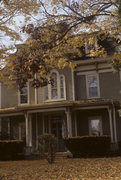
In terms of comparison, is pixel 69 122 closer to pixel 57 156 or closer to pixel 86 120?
pixel 86 120

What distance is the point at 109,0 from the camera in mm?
11453

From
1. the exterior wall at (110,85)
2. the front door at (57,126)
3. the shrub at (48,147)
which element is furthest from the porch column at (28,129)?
the exterior wall at (110,85)

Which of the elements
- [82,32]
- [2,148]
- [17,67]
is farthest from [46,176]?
[2,148]

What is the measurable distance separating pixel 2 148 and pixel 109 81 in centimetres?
961

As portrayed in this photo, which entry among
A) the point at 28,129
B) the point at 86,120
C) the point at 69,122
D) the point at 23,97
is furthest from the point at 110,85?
the point at 23,97

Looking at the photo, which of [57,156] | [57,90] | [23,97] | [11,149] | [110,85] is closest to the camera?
[57,156]

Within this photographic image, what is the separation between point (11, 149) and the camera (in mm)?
20891

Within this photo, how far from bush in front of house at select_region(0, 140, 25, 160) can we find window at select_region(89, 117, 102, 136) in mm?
5674

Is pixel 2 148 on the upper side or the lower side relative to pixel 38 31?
lower

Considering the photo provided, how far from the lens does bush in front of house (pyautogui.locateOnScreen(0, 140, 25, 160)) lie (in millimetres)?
20828

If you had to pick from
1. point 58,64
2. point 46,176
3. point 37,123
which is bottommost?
point 46,176

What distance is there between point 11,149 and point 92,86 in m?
8.02

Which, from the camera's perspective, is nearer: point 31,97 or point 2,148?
point 2,148

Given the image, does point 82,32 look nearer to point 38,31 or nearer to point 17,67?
point 38,31
